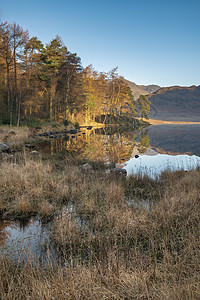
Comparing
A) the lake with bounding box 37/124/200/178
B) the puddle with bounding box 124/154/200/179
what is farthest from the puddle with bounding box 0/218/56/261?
the lake with bounding box 37/124/200/178

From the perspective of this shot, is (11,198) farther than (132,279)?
Yes

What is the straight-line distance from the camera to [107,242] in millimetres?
3354

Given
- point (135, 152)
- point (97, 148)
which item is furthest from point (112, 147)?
point (135, 152)

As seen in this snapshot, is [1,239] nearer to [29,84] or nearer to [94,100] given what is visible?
[29,84]

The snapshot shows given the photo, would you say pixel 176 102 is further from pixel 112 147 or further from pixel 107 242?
pixel 107 242

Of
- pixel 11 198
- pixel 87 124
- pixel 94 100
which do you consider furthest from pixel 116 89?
pixel 11 198

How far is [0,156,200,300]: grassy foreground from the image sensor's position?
6.74ft

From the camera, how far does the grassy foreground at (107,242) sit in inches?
80.9

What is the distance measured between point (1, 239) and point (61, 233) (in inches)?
48.6

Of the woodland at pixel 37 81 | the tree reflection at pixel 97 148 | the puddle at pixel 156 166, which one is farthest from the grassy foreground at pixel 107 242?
the woodland at pixel 37 81

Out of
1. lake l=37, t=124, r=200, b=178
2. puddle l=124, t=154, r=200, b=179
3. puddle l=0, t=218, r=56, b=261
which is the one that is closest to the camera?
puddle l=0, t=218, r=56, b=261

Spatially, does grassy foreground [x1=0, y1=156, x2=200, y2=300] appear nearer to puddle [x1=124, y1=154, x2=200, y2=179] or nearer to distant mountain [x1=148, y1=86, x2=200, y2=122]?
puddle [x1=124, y1=154, x2=200, y2=179]

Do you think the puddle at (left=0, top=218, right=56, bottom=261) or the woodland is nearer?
the puddle at (left=0, top=218, right=56, bottom=261)

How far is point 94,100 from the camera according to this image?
44.0 metres
